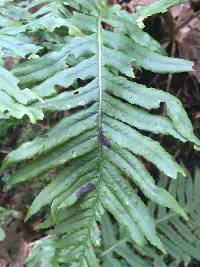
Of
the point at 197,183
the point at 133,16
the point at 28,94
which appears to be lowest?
the point at 197,183

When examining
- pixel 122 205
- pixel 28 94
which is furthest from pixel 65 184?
pixel 28 94

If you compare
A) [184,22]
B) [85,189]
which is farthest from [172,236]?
[184,22]

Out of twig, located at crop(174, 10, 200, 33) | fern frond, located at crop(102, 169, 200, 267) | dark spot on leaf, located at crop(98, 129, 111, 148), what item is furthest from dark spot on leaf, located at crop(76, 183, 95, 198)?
twig, located at crop(174, 10, 200, 33)

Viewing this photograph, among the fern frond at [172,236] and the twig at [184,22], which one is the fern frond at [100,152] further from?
the twig at [184,22]

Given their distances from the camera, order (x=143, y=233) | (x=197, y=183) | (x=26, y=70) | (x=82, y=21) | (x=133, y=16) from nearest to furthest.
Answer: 1. (x=143, y=233)
2. (x=26, y=70)
3. (x=82, y=21)
4. (x=133, y=16)
5. (x=197, y=183)

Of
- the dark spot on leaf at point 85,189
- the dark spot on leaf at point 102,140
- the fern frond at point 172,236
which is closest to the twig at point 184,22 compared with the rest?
the fern frond at point 172,236

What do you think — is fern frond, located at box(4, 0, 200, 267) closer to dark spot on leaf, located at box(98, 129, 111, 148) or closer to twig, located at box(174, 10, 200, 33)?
dark spot on leaf, located at box(98, 129, 111, 148)

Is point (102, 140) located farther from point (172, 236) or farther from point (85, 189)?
point (172, 236)

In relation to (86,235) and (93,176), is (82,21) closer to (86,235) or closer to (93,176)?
(93,176)
